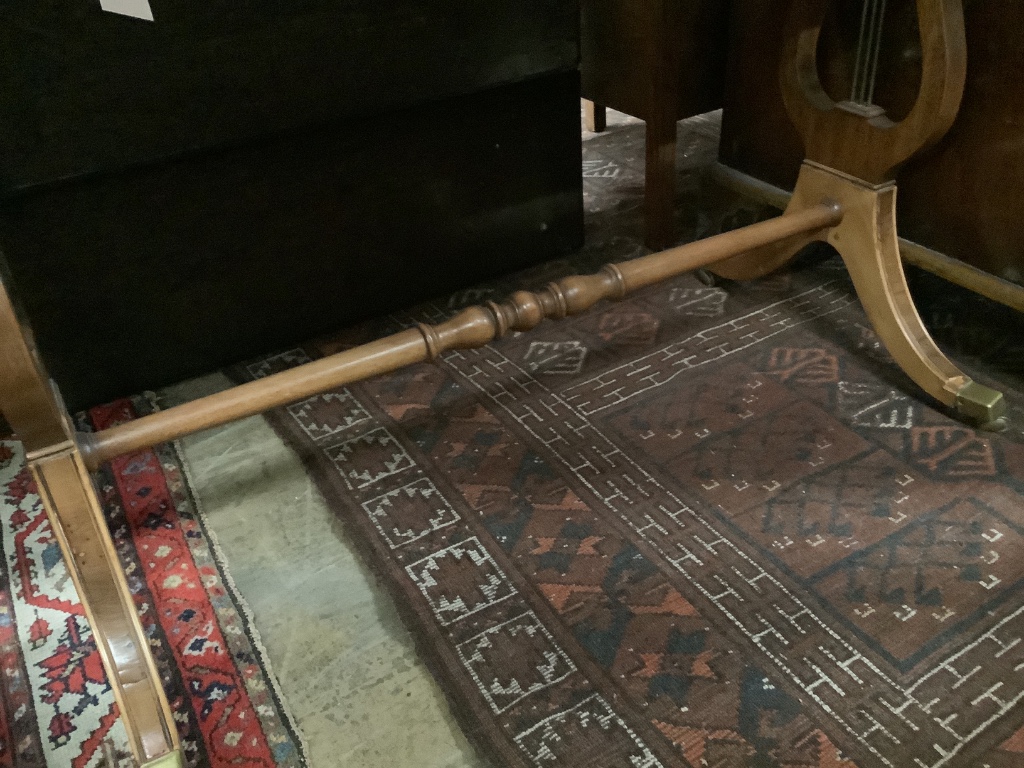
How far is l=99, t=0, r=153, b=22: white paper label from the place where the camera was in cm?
126

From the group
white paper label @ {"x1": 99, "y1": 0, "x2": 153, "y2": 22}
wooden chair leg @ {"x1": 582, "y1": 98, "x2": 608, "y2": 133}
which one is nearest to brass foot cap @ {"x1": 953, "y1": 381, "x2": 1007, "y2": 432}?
white paper label @ {"x1": 99, "y1": 0, "x2": 153, "y2": 22}

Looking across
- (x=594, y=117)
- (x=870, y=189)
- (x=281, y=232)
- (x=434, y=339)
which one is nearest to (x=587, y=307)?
(x=434, y=339)

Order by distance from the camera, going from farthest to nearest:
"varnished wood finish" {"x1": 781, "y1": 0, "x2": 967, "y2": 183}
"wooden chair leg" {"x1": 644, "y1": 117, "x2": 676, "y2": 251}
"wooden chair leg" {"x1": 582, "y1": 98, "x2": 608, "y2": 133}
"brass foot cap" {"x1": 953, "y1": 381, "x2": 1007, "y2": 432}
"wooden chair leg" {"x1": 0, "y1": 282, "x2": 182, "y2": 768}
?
"wooden chair leg" {"x1": 582, "y1": 98, "x2": 608, "y2": 133}
"wooden chair leg" {"x1": 644, "y1": 117, "x2": 676, "y2": 251}
"brass foot cap" {"x1": 953, "y1": 381, "x2": 1007, "y2": 432}
"varnished wood finish" {"x1": 781, "y1": 0, "x2": 967, "y2": 183}
"wooden chair leg" {"x1": 0, "y1": 282, "x2": 182, "y2": 768}

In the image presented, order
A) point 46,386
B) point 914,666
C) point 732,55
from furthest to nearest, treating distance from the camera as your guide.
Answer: point 732,55 < point 914,666 < point 46,386

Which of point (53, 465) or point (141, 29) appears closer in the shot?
point (53, 465)

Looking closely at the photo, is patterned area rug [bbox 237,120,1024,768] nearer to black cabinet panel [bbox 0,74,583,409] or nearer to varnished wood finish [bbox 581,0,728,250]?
black cabinet panel [bbox 0,74,583,409]

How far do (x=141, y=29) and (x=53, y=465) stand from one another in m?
0.72

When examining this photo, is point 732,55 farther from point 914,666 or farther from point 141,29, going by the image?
point 914,666

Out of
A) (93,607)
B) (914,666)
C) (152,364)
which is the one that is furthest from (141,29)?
(914,666)

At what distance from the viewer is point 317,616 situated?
116 cm

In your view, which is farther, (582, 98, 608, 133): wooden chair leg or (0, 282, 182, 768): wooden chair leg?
(582, 98, 608, 133): wooden chair leg

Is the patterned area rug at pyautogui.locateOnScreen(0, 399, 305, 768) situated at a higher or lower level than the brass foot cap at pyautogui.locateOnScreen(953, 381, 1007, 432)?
lower

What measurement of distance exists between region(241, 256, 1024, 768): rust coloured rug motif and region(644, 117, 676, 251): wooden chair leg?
0.33 meters

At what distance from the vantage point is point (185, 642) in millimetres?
1138
